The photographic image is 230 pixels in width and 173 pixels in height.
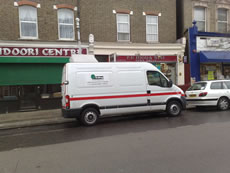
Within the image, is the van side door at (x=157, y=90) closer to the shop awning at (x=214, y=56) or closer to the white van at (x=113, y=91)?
the white van at (x=113, y=91)

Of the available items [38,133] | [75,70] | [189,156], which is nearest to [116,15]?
[75,70]

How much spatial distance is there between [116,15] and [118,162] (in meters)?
11.1

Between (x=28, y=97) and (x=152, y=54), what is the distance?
8.95 metres

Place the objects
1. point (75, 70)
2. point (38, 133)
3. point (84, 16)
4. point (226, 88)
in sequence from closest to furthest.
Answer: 1. point (38, 133)
2. point (75, 70)
3. point (226, 88)
4. point (84, 16)

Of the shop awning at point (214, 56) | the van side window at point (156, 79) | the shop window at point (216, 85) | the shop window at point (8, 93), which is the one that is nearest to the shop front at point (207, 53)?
the shop awning at point (214, 56)

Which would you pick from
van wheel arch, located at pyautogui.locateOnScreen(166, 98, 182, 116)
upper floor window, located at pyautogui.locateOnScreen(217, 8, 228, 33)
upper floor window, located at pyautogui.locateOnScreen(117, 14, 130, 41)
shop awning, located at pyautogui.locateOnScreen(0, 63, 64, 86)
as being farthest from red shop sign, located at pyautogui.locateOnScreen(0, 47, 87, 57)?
upper floor window, located at pyautogui.locateOnScreen(217, 8, 228, 33)

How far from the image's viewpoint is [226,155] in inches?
147

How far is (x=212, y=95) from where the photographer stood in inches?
347

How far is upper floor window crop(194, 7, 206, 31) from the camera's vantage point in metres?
14.6

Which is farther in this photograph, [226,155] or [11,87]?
[11,87]

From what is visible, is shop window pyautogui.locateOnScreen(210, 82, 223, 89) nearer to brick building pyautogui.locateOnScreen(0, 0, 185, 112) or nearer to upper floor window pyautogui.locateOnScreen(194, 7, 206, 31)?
brick building pyautogui.locateOnScreen(0, 0, 185, 112)

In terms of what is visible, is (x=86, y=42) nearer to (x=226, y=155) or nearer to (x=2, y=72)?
(x=2, y=72)

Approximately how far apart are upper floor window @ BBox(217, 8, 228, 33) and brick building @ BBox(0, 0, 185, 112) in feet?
13.9

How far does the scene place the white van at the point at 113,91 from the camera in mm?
6855
